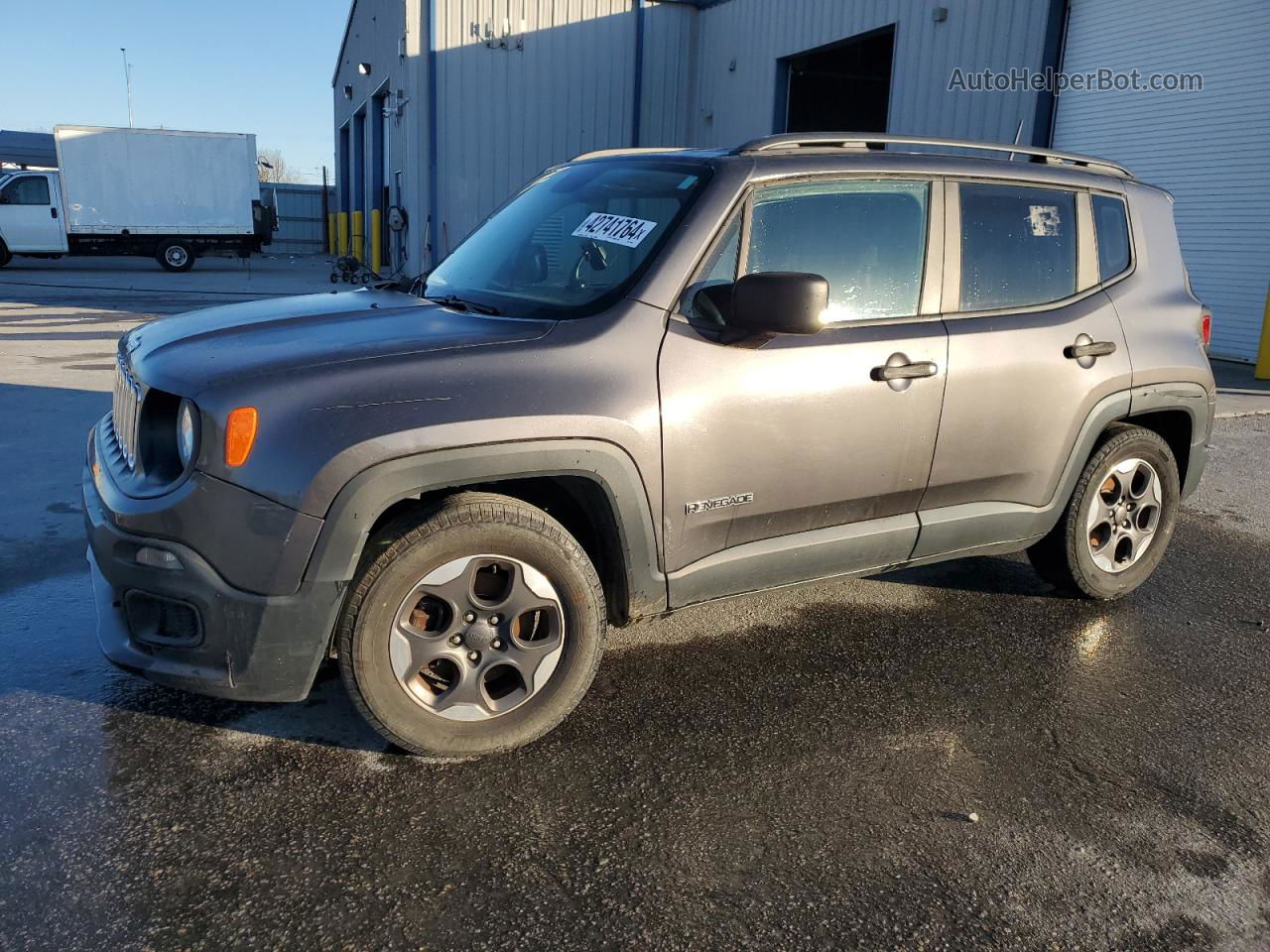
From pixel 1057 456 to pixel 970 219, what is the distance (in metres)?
0.97

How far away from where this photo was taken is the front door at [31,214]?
23.0 metres

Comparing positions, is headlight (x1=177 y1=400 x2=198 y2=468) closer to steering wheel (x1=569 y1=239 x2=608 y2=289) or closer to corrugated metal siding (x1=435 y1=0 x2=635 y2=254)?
steering wheel (x1=569 y1=239 x2=608 y2=289)

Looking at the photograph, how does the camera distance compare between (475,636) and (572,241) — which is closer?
(475,636)

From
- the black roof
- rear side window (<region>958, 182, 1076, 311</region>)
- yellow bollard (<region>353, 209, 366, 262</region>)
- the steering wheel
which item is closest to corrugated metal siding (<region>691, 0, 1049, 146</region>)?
rear side window (<region>958, 182, 1076, 311</region>)

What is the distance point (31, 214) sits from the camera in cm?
2322

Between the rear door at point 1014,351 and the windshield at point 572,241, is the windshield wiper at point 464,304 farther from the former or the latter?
the rear door at point 1014,351

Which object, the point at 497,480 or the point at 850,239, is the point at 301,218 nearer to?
the point at 850,239

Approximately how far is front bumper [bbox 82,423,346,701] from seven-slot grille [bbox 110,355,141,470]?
243mm

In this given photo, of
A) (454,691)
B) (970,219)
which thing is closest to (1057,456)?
(970,219)

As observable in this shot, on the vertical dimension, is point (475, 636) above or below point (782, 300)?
below

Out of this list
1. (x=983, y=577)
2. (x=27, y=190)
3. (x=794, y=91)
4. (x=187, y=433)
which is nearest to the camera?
(x=187, y=433)

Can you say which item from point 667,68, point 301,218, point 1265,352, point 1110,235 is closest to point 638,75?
point 667,68

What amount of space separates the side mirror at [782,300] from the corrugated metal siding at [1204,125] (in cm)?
1075

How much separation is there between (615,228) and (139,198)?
25.1 meters
